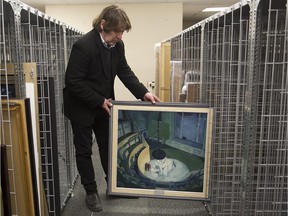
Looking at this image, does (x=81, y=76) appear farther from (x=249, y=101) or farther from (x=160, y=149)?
(x=249, y=101)

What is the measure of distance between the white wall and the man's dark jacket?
4056mm

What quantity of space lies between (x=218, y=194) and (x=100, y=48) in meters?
1.29

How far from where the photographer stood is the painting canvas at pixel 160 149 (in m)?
1.71

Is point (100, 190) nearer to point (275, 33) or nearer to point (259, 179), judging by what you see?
point (259, 179)

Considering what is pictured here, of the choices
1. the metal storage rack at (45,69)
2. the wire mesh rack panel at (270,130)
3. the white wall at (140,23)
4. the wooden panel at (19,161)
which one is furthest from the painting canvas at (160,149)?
the white wall at (140,23)

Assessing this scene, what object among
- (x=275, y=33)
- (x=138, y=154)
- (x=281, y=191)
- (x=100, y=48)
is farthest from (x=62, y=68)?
(x=281, y=191)

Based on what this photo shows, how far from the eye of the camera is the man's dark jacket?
6.37 feet

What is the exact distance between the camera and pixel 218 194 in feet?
6.67

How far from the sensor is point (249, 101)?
4.45ft

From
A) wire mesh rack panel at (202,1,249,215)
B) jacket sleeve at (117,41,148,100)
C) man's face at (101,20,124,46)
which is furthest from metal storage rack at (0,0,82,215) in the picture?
wire mesh rack panel at (202,1,249,215)

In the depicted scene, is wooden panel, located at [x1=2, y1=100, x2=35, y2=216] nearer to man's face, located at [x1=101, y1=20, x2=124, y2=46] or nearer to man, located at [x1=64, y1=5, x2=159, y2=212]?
man, located at [x1=64, y1=5, x2=159, y2=212]

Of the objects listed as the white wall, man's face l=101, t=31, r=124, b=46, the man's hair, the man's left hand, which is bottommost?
the man's left hand

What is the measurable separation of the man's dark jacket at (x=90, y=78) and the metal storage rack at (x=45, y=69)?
0.13 m

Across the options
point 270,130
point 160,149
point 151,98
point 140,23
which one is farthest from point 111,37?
point 140,23
